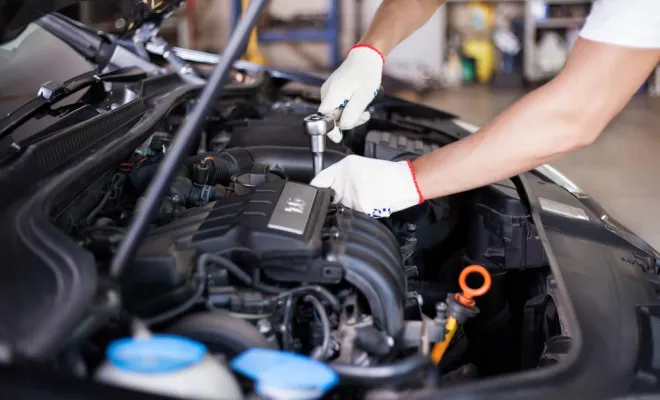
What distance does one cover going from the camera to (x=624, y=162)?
4121 mm

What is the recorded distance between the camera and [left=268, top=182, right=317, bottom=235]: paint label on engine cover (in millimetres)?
1056

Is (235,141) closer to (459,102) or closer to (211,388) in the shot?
(211,388)

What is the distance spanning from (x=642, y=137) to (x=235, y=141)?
3.75 metres

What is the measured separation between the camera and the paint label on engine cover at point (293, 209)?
3.46 feet

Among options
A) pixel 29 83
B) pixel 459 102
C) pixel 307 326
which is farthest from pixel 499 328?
pixel 459 102

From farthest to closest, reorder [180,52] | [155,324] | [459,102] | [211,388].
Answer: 1. [459,102]
2. [180,52]
3. [155,324]
4. [211,388]

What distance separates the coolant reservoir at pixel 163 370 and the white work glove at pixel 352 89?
81 centimetres

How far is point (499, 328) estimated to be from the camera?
1.51m

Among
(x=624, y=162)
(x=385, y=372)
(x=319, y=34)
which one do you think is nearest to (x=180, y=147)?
(x=385, y=372)

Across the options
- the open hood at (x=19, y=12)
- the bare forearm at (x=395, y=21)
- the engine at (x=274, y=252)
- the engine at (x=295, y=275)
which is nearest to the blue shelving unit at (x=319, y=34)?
the bare forearm at (x=395, y=21)

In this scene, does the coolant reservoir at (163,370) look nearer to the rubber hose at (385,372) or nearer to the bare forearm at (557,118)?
the rubber hose at (385,372)

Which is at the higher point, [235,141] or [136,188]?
[235,141]

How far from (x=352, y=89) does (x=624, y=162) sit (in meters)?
3.06

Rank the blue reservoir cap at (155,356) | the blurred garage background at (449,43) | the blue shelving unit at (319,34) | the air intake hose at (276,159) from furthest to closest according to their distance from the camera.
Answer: the blue shelving unit at (319,34)
the blurred garage background at (449,43)
the air intake hose at (276,159)
the blue reservoir cap at (155,356)
